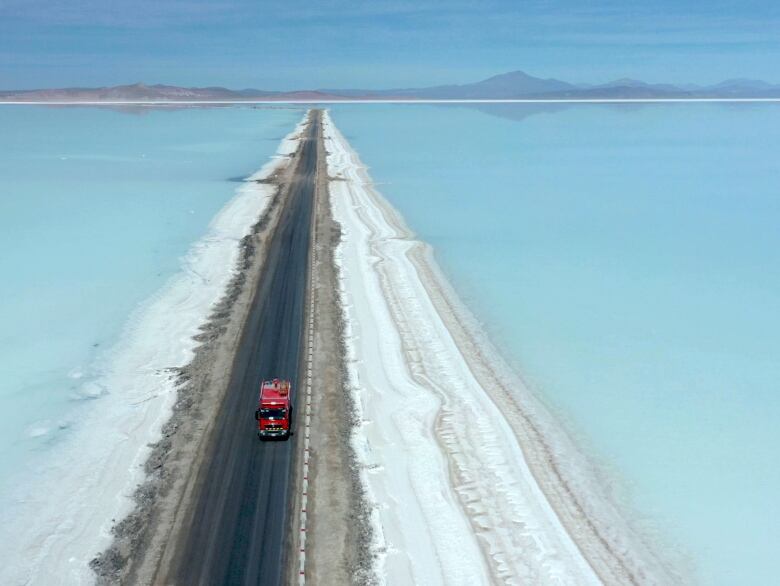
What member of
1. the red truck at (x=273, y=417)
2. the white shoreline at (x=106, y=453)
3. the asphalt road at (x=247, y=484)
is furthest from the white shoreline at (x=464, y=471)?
the white shoreline at (x=106, y=453)

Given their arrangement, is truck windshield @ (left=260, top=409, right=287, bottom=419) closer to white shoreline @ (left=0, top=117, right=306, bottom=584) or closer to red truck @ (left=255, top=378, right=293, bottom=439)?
→ red truck @ (left=255, top=378, right=293, bottom=439)

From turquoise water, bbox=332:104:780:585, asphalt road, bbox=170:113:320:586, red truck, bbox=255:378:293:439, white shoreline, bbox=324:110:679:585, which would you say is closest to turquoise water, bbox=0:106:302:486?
asphalt road, bbox=170:113:320:586

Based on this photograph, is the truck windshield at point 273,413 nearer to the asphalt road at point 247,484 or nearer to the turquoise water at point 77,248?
the asphalt road at point 247,484

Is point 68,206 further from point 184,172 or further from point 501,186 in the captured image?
point 501,186

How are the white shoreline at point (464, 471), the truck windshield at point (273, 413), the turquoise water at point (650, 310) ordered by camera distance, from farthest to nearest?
1. the truck windshield at point (273, 413)
2. the turquoise water at point (650, 310)
3. the white shoreline at point (464, 471)

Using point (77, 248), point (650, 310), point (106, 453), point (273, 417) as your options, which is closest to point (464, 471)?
point (273, 417)
